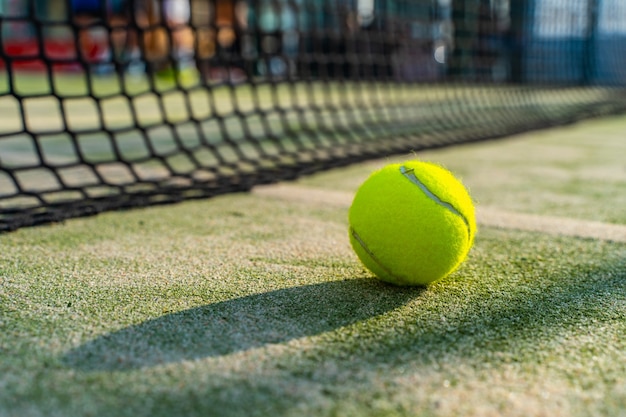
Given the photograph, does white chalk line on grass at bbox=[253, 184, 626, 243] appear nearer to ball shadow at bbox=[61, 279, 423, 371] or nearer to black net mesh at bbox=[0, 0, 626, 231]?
black net mesh at bbox=[0, 0, 626, 231]

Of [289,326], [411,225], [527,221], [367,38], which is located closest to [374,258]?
[411,225]

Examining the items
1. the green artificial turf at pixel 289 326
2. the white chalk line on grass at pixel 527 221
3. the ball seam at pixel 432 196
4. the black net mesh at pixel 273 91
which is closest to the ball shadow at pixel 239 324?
the green artificial turf at pixel 289 326

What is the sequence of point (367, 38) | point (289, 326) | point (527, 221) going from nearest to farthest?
point (289, 326)
point (527, 221)
point (367, 38)

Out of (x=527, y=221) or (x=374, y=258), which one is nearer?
(x=374, y=258)

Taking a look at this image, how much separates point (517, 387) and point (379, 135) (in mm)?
3204

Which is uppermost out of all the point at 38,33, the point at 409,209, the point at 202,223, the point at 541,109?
the point at 38,33

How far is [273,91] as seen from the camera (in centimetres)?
334

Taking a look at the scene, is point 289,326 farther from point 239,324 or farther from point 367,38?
point 367,38

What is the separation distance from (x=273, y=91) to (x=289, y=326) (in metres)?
2.33

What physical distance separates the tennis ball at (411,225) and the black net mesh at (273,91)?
1.01m

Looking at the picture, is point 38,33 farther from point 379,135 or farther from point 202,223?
point 379,135

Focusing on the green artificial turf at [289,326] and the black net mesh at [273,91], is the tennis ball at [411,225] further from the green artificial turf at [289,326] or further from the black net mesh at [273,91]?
the black net mesh at [273,91]

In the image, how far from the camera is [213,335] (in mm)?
1104

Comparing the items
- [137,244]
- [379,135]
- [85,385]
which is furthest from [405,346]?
[379,135]
